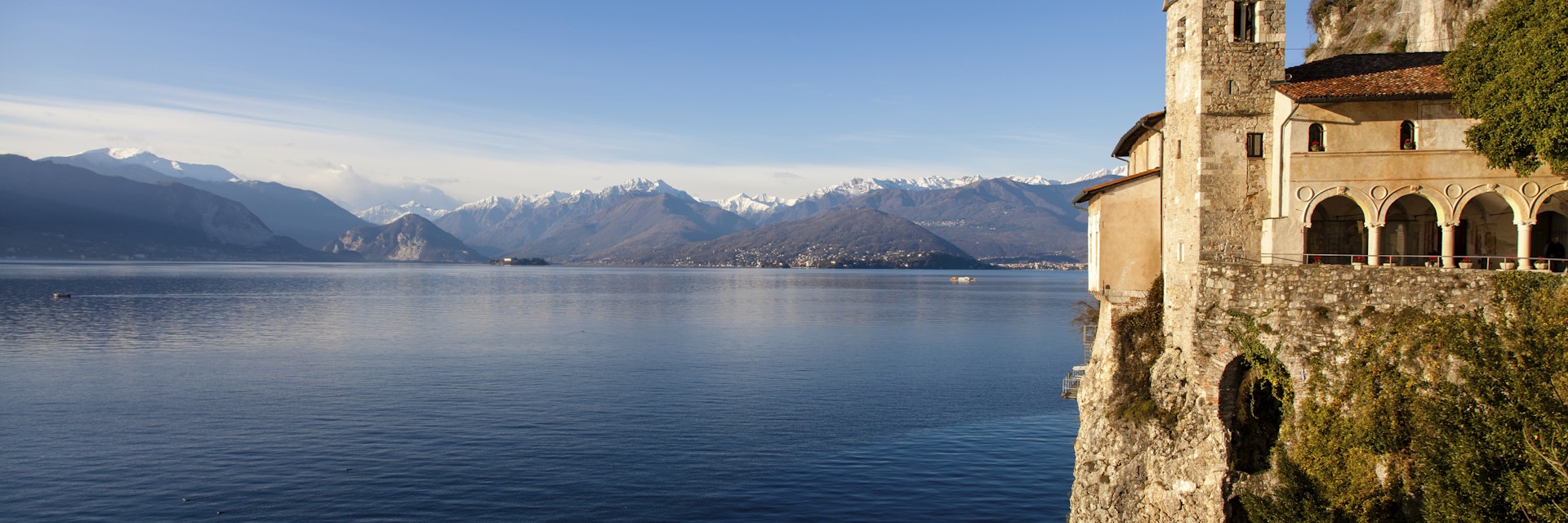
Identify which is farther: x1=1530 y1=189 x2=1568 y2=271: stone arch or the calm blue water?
the calm blue water

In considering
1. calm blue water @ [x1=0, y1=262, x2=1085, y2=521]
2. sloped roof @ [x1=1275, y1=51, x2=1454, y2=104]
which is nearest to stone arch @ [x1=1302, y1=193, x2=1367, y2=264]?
sloped roof @ [x1=1275, y1=51, x2=1454, y2=104]

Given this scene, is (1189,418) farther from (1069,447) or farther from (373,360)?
(373,360)

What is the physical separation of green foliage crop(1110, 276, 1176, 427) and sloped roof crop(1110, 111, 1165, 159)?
5481mm

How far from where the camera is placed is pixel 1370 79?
24.8 metres

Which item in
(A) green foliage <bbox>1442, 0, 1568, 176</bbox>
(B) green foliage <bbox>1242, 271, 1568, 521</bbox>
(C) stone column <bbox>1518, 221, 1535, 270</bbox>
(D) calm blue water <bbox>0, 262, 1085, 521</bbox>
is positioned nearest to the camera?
(B) green foliage <bbox>1242, 271, 1568, 521</bbox>

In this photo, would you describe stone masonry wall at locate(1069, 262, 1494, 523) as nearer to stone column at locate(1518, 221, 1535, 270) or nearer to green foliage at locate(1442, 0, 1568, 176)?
stone column at locate(1518, 221, 1535, 270)

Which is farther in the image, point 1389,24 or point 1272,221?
point 1389,24

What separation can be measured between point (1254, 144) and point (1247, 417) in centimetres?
766

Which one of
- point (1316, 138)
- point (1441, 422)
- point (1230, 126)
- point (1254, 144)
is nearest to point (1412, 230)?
point (1316, 138)

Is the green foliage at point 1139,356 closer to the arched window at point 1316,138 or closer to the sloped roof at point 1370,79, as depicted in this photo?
the arched window at point 1316,138

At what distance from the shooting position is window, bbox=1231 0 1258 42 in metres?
25.9

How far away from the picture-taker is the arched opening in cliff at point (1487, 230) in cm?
2583

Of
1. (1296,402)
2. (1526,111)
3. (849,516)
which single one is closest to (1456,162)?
(1526,111)

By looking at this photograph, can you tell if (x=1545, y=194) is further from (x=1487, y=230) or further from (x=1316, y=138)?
(x=1316, y=138)
